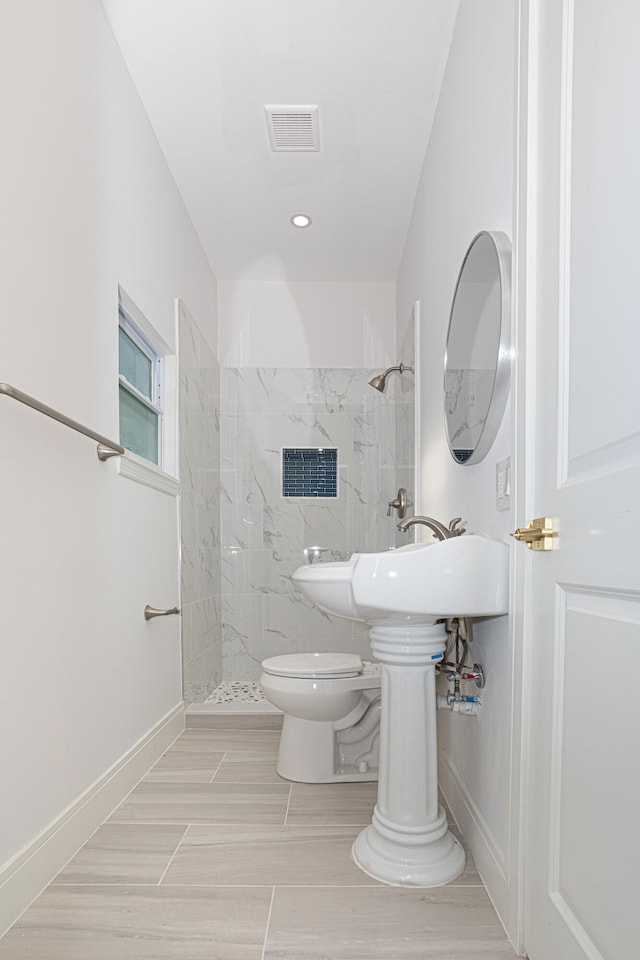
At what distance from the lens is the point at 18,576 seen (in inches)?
61.5

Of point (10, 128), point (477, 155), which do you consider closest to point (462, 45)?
point (477, 155)

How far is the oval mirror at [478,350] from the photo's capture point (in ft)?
5.31

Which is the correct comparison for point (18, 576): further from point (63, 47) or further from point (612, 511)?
point (63, 47)

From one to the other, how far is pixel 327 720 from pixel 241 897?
2.83 ft

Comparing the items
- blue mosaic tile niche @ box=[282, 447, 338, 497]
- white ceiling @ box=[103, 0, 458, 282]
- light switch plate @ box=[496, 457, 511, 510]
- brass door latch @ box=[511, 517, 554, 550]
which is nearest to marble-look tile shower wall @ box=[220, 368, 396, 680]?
blue mosaic tile niche @ box=[282, 447, 338, 497]

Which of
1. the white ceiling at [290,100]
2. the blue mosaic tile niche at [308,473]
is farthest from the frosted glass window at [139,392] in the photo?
the blue mosaic tile niche at [308,473]

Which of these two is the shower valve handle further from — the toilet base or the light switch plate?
the light switch plate

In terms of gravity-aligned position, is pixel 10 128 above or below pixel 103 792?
above

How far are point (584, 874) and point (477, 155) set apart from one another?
1.72m

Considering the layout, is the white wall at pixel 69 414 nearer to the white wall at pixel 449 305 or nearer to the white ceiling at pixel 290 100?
the white ceiling at pixel 290 100

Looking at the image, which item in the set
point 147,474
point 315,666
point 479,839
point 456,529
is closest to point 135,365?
point 147,474

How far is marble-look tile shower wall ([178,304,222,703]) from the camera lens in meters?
3.27

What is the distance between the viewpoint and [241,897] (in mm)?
1621

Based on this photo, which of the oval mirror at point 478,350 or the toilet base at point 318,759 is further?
the toilet base at point 318,759
